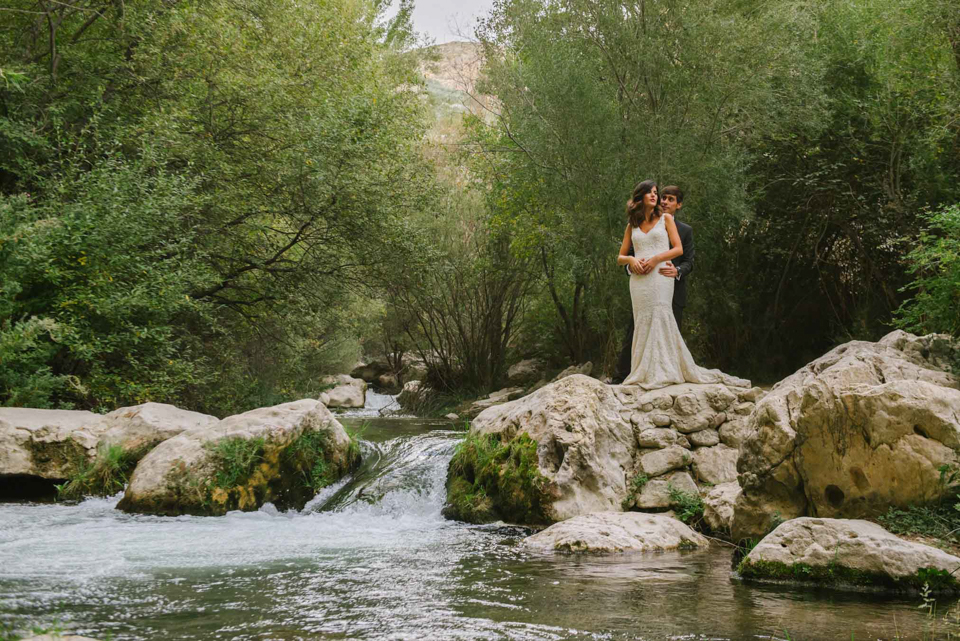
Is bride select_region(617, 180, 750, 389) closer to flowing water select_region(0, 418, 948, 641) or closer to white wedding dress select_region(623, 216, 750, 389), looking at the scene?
white wedding dress select_region(623, 216, 750, 389)

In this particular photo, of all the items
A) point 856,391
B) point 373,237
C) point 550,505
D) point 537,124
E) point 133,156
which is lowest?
point 550,505

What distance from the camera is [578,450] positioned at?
757 centimetres

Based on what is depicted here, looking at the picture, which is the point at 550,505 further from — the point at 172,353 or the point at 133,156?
the point at 133,156

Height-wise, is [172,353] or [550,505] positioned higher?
[172,353]

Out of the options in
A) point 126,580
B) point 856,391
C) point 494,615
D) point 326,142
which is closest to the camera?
point 494,615

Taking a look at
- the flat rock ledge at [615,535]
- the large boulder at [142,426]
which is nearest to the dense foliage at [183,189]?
the large boulder at [142,426]

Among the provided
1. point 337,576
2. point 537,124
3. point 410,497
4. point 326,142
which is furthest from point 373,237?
point 337,576

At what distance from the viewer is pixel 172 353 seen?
11.7 meters

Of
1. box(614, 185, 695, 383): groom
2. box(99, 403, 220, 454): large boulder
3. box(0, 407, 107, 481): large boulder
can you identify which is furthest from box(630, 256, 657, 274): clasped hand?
box(0, 407, 107, 481): large boulder

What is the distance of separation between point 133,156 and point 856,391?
1174 centimetres

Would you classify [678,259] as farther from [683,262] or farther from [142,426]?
[142,426]

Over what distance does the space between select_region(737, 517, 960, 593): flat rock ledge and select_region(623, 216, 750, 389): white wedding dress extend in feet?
12.3

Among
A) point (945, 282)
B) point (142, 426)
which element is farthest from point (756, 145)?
point (142, 426)

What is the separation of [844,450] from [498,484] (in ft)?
12.0
